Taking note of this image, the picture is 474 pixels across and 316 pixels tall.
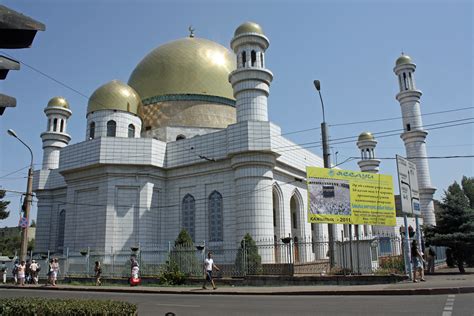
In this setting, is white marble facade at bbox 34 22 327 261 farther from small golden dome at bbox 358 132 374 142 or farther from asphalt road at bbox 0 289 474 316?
small golden dome at bbox 358 132 374 142

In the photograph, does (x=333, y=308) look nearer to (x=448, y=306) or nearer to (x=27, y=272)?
(x=448, y=306)

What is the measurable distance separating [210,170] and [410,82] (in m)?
23.7

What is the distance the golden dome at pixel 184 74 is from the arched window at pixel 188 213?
330 inches

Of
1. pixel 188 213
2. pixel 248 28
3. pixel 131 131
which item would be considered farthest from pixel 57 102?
pixel 248 28

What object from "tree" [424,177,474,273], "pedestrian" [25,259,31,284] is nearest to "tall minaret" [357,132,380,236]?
"tree" [424,177,474,273]

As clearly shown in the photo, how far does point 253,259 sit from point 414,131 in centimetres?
A: 2465

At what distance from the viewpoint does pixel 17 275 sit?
72.8ft

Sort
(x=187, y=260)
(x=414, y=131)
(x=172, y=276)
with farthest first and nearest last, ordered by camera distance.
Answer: (x=414, y=131)
(x=187, y=260)
(x=172, y=276)

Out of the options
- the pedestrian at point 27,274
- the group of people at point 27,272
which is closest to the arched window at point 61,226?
the group of people at point 27,272

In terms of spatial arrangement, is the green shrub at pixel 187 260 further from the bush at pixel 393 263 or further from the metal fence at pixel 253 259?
the bush at pixel 393 263

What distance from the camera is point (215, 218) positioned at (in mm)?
24719

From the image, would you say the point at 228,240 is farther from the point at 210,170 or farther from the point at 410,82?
the point at 410,82

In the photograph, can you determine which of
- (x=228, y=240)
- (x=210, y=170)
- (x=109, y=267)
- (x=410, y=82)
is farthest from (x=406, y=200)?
(x=410, y=82)

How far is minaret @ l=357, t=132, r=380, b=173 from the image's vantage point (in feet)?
142
